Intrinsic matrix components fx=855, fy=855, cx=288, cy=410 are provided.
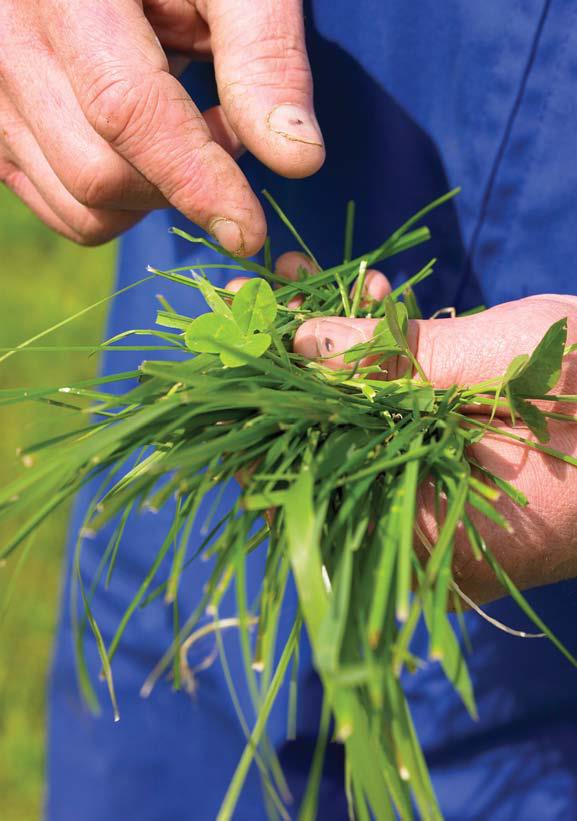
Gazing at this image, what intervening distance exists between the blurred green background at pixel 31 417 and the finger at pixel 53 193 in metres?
0.26

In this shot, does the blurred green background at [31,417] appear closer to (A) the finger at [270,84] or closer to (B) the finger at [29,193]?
(B) the finger at [29,193]

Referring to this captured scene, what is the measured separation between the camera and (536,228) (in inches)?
35.6

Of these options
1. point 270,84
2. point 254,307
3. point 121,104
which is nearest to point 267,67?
point 270,84

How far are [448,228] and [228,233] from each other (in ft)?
1.03

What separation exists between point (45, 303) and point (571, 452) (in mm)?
2266

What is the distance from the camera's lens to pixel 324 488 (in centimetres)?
52

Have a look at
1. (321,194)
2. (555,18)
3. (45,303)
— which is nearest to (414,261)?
(321,194)

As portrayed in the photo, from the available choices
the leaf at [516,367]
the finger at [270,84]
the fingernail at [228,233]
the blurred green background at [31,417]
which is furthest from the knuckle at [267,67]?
the blurred green background at [31,417]

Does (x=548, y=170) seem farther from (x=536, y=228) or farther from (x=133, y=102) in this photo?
(x=133, y=102)

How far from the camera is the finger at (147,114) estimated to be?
0.73m

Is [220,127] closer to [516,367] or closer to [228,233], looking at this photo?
[228,233]

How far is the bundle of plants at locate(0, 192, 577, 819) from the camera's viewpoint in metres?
0.46

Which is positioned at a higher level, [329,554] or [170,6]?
[170,6]

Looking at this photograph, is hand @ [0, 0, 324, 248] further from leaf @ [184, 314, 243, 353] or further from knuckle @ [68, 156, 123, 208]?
leaf @ [184, 314, 243, 353]
